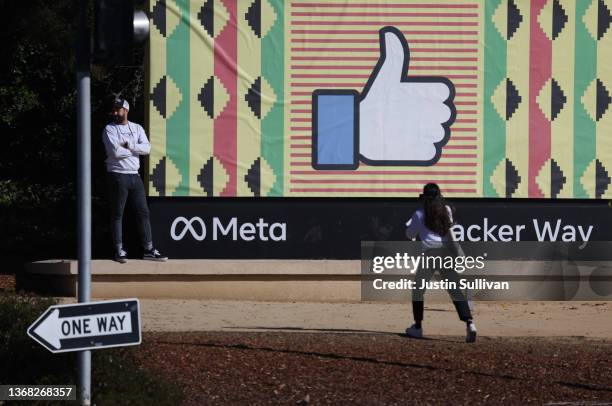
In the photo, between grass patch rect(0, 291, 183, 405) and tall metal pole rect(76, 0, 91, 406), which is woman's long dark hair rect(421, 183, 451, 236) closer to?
grass patch rect(0, 291, 183, 405)

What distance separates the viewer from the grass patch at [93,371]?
33.7 ft

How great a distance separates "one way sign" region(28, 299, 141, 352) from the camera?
9.43 meters

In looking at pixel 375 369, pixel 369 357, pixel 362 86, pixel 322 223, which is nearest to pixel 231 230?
pixel 322 223

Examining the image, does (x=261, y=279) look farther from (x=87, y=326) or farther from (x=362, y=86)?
(x=87, y=326)

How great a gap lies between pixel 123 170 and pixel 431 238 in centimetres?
475

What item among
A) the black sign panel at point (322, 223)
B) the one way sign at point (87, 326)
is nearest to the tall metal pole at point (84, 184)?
the one way sign at point (87, 326)

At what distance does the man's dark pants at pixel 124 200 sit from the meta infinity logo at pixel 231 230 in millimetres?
533

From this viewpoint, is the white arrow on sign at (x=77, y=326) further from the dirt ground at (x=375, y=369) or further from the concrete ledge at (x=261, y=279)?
the concrete ledge at (x=261, y=279)

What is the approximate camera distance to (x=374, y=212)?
17672mm

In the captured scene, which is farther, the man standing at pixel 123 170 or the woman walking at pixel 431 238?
the man standing at pixel 123 170

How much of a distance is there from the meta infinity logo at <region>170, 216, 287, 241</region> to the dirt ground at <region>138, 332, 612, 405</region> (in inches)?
144

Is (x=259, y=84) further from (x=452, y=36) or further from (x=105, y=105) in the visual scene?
(x=105, y=105)

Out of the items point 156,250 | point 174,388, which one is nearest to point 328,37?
point 156,250

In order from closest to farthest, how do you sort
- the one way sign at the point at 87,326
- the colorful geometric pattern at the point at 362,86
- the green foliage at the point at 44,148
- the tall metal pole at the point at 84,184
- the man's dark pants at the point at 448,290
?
the one way sign at the point at 87,326 → the tall metal pole at the point at 84,184 → the man's dark pants at the point at 448,290 → the colorful geometric pattern at the point at 362,86 → the green foliage at the point at 44,148
